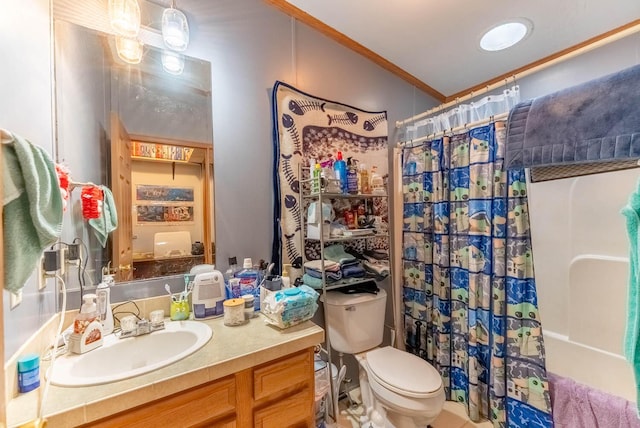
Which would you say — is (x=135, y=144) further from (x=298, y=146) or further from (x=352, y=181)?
(x=352, y=181)

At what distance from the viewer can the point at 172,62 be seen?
1.31 m

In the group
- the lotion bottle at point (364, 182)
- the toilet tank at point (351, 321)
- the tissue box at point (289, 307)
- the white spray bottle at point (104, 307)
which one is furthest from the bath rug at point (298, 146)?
the white spray bottle at point (104, 307)

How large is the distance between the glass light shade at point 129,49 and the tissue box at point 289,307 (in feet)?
4.10

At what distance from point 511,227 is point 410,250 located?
71cm

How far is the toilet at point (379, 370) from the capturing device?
53.1 inches

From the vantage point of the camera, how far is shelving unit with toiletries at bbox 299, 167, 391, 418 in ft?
5.20

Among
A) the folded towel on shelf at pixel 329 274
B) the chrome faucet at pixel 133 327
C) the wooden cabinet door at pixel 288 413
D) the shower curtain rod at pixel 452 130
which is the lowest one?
the wooden cabinet door at pixel 288 413

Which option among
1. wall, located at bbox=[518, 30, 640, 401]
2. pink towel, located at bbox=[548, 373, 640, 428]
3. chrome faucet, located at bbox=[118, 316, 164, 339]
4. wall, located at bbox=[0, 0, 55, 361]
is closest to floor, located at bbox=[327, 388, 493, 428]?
pink towel, located at bbox=[548, 373, 640, 428]

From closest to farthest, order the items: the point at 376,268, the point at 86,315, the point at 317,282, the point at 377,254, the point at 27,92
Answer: the point at 27,92 → the point at 86,315 → the point at 317,282 → the point at 376,268 → the point at 377,254

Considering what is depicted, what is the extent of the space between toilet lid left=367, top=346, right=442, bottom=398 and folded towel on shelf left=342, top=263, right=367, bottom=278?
1.57ft

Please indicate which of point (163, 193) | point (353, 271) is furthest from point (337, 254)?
point (163, 193)

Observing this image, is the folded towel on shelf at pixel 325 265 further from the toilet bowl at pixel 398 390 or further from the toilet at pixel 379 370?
the toilet bowl at pixel 398 390

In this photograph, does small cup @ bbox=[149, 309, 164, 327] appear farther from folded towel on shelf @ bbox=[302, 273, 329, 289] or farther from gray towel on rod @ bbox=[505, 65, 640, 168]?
gray towel on rod @ bbox=[505, 65, 640, 168]

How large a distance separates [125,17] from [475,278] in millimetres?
2243
